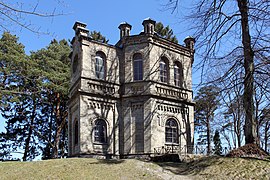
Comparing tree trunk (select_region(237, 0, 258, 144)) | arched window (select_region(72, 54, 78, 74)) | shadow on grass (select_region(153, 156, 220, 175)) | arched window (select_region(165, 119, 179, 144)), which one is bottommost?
shadow on grass (select_region(153, 156, 220, 175))

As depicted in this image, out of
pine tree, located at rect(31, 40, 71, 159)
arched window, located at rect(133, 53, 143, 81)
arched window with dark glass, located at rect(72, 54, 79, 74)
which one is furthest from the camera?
pine tree, located at rect(31, 40, 71, 159)

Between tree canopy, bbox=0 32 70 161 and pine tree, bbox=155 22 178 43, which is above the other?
pine tree, bbox=155 22 178 43

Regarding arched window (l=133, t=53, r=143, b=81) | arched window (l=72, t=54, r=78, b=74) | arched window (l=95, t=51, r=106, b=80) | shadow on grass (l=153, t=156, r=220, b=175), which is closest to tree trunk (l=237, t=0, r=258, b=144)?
shadow on grass (l=153, t=156, r=220, b=175)

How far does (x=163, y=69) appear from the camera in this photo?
880 inches

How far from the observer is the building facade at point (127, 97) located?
65.8 ft

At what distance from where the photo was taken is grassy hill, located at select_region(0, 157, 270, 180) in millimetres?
12461

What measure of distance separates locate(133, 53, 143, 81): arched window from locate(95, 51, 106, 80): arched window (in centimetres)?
227

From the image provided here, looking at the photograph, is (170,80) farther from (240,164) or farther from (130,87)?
(240,164)

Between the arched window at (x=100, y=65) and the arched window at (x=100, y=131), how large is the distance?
323cm

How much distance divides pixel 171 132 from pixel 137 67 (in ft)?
17.4

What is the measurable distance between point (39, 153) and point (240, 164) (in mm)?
26874

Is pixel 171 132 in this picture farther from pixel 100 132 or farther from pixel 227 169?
pixel 227 169

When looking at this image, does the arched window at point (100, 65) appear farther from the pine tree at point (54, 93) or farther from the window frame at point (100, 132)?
the pine tree at point (54, 93)

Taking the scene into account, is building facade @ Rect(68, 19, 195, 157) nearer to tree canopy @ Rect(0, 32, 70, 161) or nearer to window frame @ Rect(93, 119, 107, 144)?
window frame @ Rect(93, 119, 107, 144)
